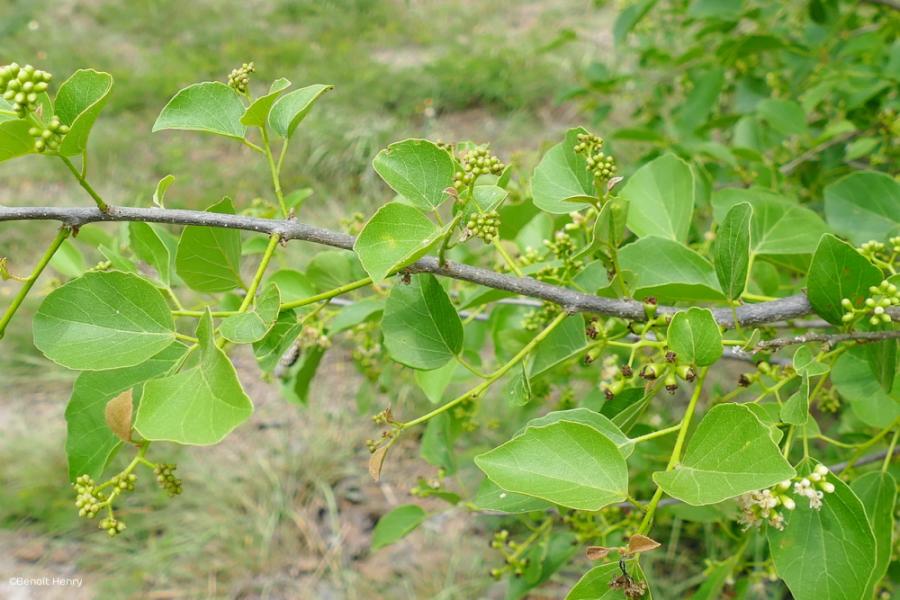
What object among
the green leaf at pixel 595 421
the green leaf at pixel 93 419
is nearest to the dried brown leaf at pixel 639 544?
the green leaf at pixel 595 421

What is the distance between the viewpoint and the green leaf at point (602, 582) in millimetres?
700

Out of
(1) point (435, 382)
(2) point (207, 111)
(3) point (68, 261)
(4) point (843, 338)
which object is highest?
(2) point (207, 111)

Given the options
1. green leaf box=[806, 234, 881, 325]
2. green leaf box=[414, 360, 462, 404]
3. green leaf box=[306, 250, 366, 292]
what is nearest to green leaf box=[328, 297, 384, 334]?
green leaf box=[306, 250, 366, 292]

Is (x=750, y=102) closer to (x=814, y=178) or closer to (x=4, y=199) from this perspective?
(x=814, y=178)

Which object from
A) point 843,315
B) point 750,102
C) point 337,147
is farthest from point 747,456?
Result: point 337,147

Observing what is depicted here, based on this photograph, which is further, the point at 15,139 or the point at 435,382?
the point at 435,382

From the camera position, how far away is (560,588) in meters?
2.82

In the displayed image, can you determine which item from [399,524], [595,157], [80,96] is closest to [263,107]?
[80,96]

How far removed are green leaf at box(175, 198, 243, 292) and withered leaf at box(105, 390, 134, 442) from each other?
0.64 ft

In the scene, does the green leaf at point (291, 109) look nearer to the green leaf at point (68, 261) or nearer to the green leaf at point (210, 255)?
Result: the green leaf at point (210, 255)

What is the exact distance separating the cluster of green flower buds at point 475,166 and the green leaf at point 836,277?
1.31 feet

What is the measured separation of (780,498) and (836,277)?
276 millimetres

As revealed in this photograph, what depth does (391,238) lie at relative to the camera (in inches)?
30.6

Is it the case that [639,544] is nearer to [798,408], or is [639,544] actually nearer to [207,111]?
[798,408]
